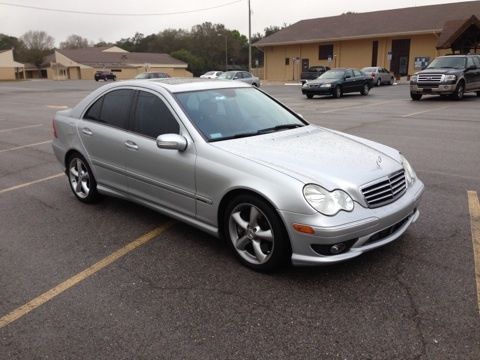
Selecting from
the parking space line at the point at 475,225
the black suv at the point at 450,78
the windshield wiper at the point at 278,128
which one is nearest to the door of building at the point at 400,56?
the black suv at the point at 450,78

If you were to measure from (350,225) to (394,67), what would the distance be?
4519 centimetres

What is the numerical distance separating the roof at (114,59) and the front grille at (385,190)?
270ft

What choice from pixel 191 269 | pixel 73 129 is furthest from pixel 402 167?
pixel 73 129

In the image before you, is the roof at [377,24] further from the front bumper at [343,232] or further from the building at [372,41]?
the front bumper at [343,232]

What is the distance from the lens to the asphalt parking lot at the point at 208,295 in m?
2.88

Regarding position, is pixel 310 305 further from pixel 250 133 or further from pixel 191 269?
pixel 250 133

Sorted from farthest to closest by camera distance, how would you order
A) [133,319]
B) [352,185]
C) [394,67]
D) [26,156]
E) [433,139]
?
1. [394,67]
2. [433,139]
3. [26,156]
4. [352,185]
5. [133,319]

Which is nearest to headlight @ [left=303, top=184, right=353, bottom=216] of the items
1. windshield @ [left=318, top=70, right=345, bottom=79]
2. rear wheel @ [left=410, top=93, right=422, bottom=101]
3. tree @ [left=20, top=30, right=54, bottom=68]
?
rear wheel @ [left=410, top=93, right=422, bottom=101]

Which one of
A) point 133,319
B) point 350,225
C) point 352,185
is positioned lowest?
point 133,319

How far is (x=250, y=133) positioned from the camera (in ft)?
14.6

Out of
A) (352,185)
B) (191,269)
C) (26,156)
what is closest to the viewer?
(352,185)

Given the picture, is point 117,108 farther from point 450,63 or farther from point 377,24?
point 377,24

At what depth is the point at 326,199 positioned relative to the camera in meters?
3.42

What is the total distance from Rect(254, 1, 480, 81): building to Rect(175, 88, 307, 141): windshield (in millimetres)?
34830
